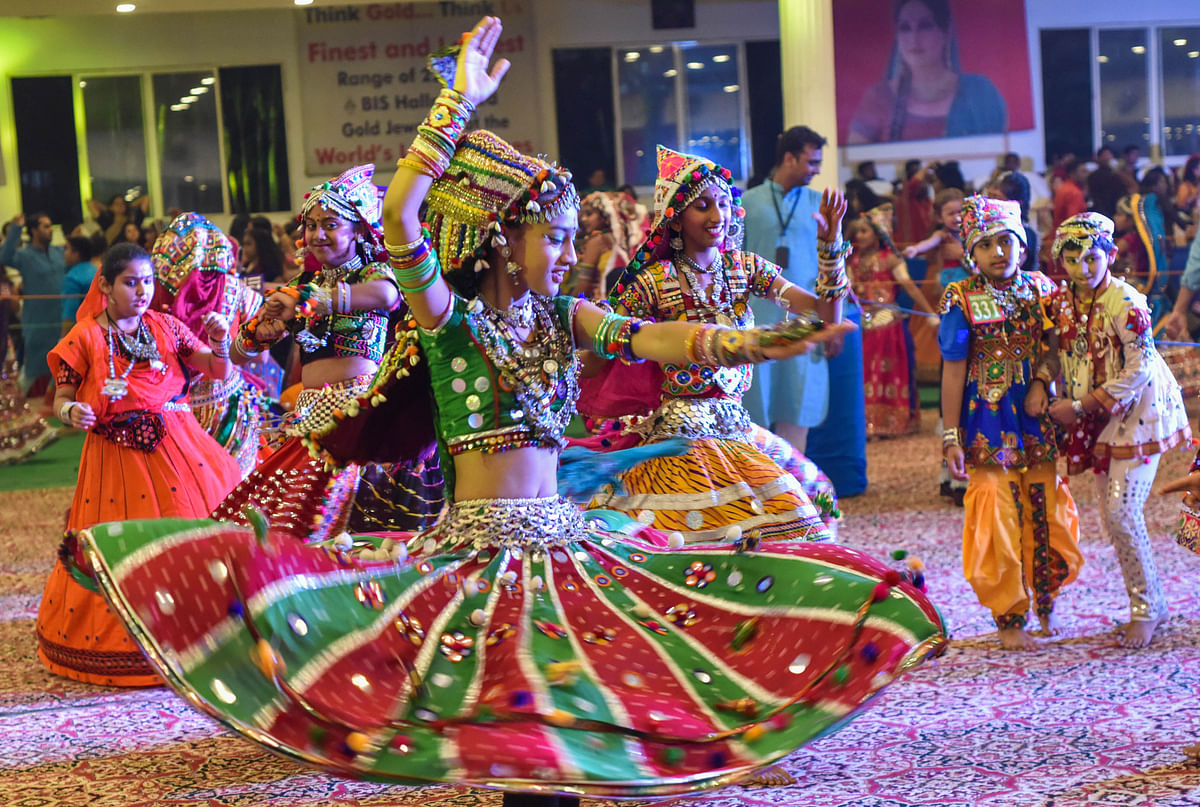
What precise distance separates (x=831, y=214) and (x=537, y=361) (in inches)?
45.6

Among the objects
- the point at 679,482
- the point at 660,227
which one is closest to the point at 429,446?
the point at 679,482

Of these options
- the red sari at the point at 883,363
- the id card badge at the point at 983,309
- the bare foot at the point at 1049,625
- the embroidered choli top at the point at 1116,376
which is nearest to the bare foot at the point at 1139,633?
the bare foot at the point at 1049,625

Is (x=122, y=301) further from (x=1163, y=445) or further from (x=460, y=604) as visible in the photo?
(x=1163, y=445)

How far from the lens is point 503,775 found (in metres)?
2.17

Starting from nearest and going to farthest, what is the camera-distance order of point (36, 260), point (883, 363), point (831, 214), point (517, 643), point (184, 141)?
point (517, 643)
point (831, 214)
point (883, 363)
point (36, 260)
point (184, 141)

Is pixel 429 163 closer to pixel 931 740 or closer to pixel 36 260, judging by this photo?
pixel 931 740

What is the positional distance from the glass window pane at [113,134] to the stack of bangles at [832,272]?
12.2 metres

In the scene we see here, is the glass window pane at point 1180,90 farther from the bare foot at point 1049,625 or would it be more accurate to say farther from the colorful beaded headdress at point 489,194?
the colorful beaded headdress at point 489,194

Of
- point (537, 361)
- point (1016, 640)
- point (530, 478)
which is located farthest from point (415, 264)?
point (1016, 640)

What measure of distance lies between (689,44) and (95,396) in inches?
446

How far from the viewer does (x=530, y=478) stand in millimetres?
2881

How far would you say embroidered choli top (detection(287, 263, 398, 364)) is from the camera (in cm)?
432

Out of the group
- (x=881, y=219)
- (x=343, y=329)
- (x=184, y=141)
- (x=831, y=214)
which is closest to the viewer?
(x=831, y=214)

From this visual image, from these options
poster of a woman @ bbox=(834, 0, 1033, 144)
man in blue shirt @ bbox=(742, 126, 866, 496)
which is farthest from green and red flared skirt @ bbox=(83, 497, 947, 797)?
poster of a woman @ bbox=(834, 0, 1033, 144)
